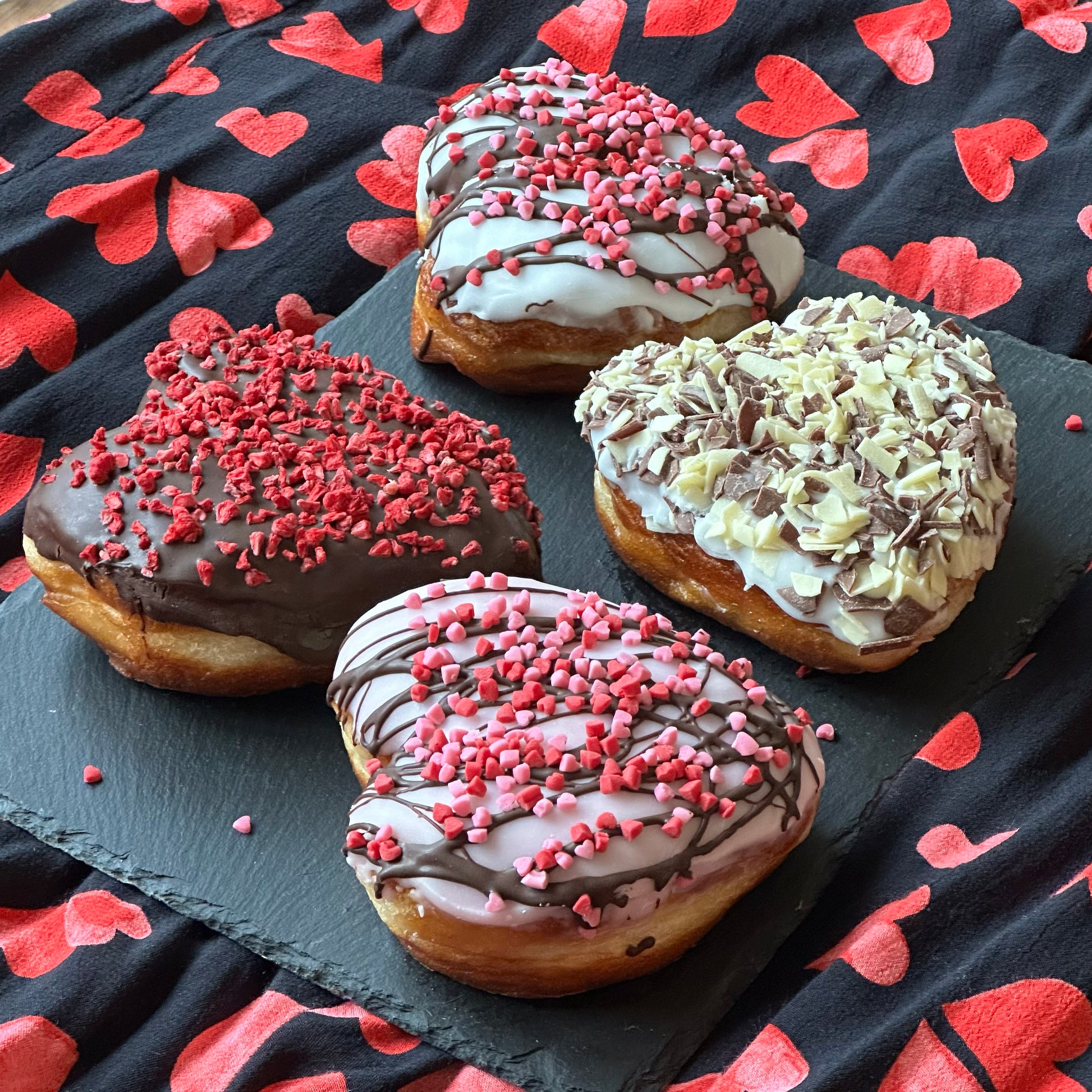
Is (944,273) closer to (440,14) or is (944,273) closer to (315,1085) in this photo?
(440,14)

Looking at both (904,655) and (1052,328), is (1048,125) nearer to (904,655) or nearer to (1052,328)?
(1052,328)

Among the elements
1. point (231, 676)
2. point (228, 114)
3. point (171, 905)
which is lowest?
point (171, 905)

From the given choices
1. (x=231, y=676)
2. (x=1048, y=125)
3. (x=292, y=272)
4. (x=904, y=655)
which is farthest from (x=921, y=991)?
(x=1048, y=125)

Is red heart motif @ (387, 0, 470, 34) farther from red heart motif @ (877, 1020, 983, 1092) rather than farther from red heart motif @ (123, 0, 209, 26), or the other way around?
red heart motif @ (877, 1020, 983, 1092)

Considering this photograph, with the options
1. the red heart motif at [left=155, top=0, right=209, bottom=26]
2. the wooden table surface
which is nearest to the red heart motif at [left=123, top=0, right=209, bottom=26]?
the red heart motif at [left=155, top=0, right=209, bottom=26]

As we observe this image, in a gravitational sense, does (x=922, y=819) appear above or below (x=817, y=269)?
below

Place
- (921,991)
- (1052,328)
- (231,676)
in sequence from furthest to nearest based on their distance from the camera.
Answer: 1. (1052,328)
2. (231,676)
3. (921,991)
